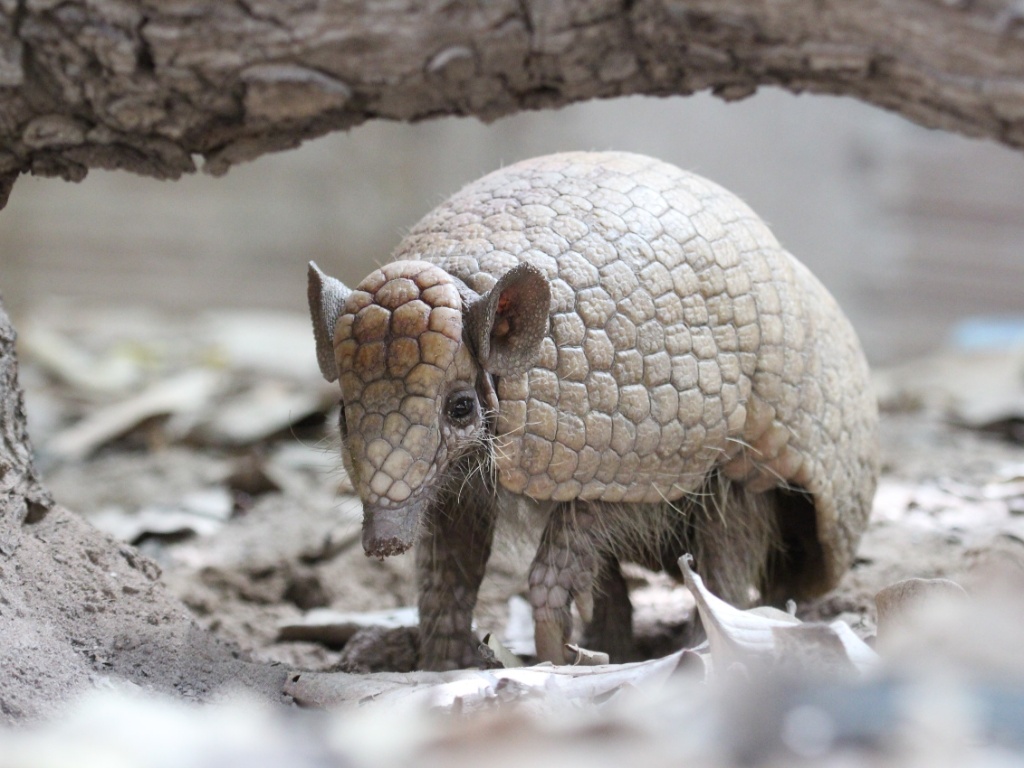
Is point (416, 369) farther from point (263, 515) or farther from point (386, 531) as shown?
point (263, 515)

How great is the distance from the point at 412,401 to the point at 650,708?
5.01ft

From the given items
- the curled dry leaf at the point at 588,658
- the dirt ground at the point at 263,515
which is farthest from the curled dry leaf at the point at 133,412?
the curled dry leaf at the point at 588,658

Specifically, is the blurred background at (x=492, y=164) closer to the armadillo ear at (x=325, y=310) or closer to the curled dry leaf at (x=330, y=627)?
the curled dry leaf at (x=330, y=627)

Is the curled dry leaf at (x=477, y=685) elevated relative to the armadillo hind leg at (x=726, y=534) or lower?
lower

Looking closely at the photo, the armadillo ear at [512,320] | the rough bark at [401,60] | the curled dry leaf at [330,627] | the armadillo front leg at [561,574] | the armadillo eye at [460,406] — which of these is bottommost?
the curled dry leaf at [330,627]

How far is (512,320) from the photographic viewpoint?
10.4 ft

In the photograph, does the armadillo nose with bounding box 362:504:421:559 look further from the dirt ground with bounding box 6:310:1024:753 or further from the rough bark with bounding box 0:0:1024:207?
the rough bark with bounding box 0:0:1024:207

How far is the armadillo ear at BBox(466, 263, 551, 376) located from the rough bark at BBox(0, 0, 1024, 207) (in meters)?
1.30

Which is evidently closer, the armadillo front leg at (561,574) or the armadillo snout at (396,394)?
the armadillo snout at (396,394)

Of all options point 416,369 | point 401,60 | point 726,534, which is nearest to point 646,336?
point 416,369

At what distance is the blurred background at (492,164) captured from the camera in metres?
13.1

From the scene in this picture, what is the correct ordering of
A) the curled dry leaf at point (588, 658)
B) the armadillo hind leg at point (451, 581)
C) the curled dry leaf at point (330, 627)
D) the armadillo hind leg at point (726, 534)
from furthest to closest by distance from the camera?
1. the curled dry leaf at point (330, 627)
2. the armadillo hind leg at point (726, 534)
3. the armadillo hind leg at point (451, 581)
4. the curled dry leaf at point (588, 658)

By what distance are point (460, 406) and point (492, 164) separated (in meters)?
9.78

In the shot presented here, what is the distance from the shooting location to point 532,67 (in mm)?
4191
